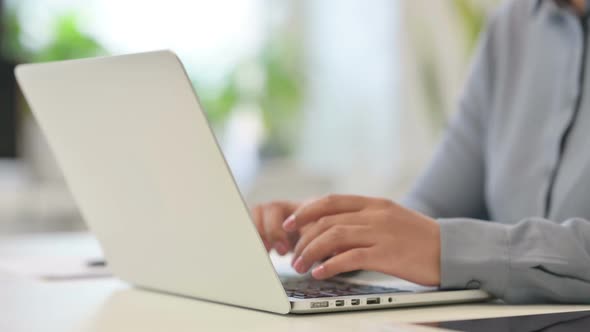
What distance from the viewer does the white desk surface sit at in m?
0.67

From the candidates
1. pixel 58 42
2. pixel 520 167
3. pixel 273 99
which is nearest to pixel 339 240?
pixel 520 167

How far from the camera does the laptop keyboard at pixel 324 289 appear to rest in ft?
2.48

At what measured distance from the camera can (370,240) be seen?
2.58 ft

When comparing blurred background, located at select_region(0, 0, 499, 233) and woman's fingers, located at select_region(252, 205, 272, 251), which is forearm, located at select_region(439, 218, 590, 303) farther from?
blurred background, located at select_region(0, 0, 499, 233)

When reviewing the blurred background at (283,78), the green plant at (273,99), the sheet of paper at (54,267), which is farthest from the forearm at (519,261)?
the green plant at (273,99)

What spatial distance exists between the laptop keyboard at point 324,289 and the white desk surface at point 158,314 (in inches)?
1.4

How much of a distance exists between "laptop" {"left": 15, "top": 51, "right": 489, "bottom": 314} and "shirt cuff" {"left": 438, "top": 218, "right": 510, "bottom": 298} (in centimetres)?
2

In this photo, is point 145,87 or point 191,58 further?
point 191,58

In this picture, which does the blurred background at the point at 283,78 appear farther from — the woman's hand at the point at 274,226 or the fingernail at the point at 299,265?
the fingernail at the point at 299,265

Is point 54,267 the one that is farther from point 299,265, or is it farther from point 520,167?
point 520,167

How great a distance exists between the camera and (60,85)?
32.7 inches

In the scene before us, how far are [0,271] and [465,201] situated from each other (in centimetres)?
72

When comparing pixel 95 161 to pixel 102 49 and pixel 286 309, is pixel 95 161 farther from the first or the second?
pixel 102 49

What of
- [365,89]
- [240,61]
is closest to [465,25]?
[365,89]
